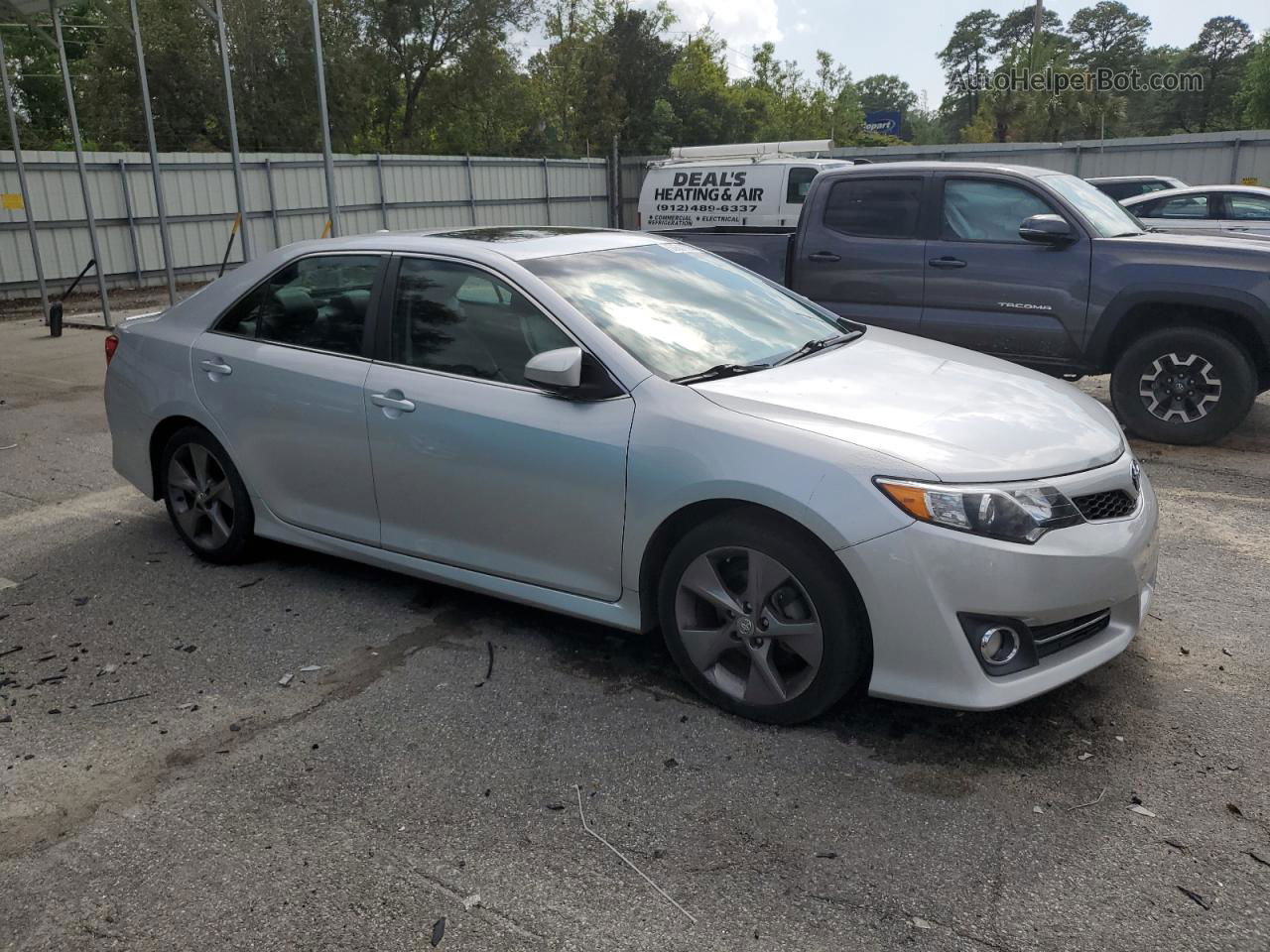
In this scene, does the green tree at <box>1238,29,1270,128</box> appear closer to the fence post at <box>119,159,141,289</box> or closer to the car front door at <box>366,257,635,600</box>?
the fence post at <box>119,159,141,289</box>

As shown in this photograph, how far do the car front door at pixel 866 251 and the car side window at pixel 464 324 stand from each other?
182 inches

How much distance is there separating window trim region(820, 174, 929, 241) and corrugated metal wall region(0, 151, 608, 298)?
39.1ft

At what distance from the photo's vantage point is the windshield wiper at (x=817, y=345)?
13.6 feet

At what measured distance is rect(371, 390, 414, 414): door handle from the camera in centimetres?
420

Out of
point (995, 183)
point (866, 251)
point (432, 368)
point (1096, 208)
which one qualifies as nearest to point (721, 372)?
point (432, 368)

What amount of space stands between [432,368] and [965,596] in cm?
223

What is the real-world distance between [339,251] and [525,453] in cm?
153

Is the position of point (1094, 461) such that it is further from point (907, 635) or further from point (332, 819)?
point (332, 819)

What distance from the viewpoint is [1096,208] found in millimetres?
7801

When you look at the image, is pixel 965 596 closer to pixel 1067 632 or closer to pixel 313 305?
pixel 1067 632

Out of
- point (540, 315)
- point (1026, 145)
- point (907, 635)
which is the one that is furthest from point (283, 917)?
point (1026, 145)

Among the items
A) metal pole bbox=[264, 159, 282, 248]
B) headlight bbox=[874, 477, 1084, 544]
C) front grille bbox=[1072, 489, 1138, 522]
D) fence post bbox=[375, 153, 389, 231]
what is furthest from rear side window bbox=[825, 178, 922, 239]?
fence post bbox=[375, 153, 389, 231]

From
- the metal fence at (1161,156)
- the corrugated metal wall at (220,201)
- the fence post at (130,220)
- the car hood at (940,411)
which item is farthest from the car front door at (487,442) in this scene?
the metal fence at (1161,156)

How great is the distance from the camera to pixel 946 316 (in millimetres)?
7926
